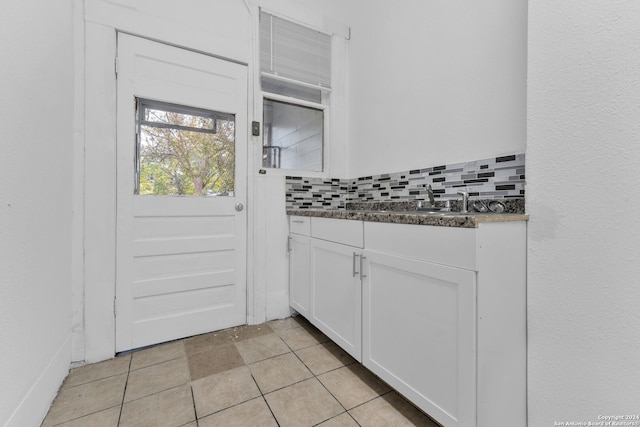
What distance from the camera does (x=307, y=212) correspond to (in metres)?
1.85

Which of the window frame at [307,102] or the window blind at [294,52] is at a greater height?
the window blind at [294,52]

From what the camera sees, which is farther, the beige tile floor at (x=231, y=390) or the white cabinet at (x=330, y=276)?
the white cabinet at (x=330, y=276)

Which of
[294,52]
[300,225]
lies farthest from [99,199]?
[294,52]

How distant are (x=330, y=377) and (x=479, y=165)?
1354 millimetres

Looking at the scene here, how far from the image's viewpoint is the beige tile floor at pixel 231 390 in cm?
114

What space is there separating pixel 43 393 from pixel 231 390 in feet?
2.53

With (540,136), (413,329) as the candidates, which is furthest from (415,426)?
(540,136)

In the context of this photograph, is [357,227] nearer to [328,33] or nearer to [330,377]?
[330,377]

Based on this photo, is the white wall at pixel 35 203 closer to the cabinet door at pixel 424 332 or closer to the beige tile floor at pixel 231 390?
the beige tile floor at pixel 231 390

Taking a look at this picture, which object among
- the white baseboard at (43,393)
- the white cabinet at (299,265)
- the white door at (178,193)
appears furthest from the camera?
the white cabinet at (299,265)

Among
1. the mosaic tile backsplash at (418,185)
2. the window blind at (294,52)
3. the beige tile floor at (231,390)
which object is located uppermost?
the window blind at (294,52)

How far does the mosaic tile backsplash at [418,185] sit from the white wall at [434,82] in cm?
6

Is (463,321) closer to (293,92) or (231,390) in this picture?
(231,390)

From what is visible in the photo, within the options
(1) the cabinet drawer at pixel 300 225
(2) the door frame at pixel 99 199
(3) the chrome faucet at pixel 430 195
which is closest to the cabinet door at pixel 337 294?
(1) the cabinet drawer at pixel 300 225
